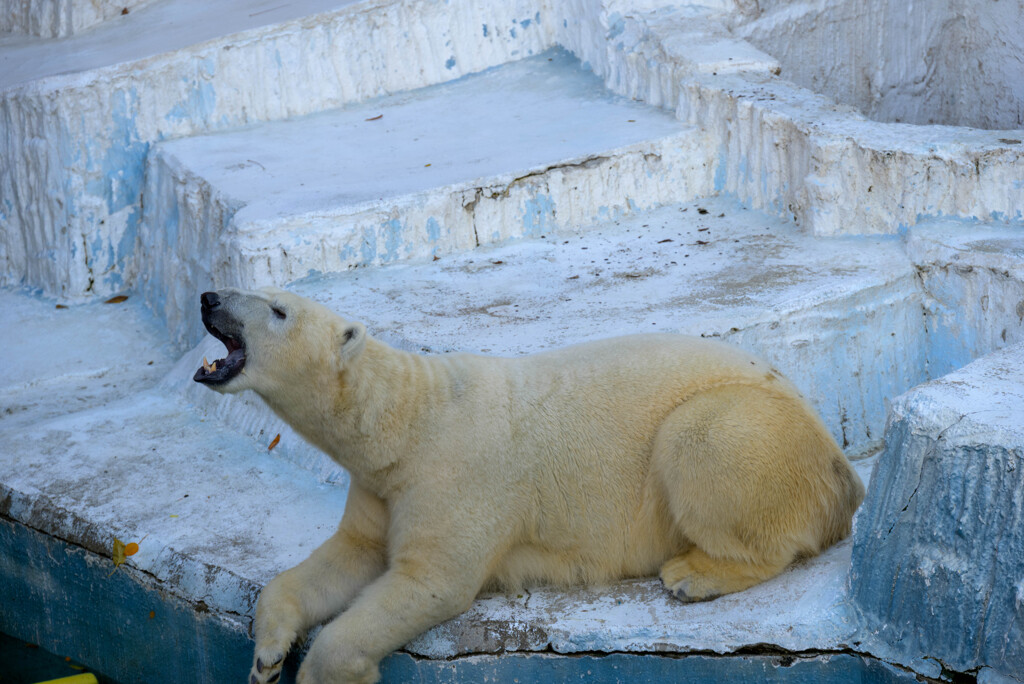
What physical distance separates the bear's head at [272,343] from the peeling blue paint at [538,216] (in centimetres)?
280

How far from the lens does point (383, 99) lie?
721 centimetres

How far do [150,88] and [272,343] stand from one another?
409cm

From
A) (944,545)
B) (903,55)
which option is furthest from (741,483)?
(903,55)

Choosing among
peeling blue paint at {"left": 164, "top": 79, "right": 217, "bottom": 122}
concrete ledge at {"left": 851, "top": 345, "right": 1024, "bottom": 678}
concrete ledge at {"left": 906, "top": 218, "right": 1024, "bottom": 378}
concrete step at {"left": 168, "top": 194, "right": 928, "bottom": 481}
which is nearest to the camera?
concrete ledge at {"left": 851, "top": 345, "right": 1024, "bottom": 678}

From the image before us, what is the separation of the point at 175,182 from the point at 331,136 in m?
1.02

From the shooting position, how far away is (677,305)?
466 centimetres

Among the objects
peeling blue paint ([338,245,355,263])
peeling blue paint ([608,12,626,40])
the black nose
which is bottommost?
peeling blue paint ([338,245,355,263])

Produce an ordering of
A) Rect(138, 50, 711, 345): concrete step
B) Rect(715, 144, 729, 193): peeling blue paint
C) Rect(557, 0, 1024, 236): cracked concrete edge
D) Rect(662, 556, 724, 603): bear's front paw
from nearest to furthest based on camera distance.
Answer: Rect(662, 556, 724, 603): bear's front paw < Rect(557, 0, 1024, 236): cracked concrete edge < Rect(138, 50, 711, 345): concrete step < Rect(715, 144, 729, 193): peeling blue paint

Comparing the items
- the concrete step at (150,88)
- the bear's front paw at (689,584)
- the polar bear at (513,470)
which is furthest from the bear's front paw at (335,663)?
the concrete step at (150,88)

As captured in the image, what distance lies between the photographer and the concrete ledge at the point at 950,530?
2725mm

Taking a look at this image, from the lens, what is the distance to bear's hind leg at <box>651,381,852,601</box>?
309cm

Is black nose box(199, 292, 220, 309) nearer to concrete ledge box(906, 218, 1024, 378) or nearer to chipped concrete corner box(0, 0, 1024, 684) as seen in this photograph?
chipped concrete corner box(0, 0, 1024, 684)

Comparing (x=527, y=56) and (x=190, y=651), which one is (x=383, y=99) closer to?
(x=527, y=56)

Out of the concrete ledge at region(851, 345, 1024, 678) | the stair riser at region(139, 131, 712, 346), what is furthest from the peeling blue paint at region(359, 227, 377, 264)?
the concrete ledge at region(851, 345, 1024, 678)
